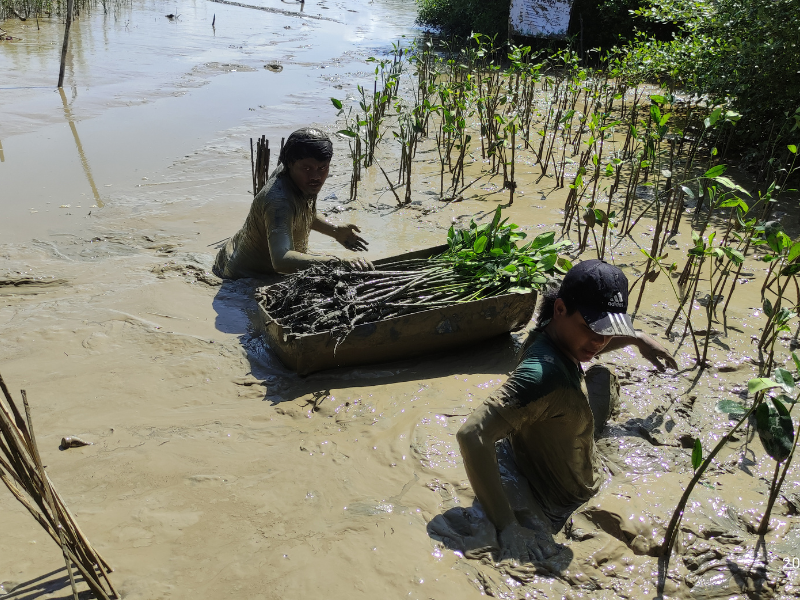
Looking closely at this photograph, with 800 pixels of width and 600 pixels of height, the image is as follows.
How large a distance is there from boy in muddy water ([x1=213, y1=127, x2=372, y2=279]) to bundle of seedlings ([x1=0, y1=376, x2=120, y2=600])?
2.37m

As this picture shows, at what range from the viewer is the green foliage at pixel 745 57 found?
673cm

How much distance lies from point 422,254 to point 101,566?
2.96m

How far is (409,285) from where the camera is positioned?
13.1 ft

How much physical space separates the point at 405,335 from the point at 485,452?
5.31ft

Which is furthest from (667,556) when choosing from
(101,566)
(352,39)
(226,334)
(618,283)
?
(352,39)

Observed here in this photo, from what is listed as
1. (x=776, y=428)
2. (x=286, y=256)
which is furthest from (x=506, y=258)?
(x=776, y=428)

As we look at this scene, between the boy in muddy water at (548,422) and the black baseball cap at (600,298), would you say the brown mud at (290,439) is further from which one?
the black baseball cap at (600,298)

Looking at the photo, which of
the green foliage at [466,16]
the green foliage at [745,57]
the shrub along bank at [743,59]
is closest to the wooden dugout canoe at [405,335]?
the shrub along bank at [743,59]

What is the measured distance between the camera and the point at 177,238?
20.5 ft

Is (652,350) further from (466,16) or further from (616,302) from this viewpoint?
(466,16)

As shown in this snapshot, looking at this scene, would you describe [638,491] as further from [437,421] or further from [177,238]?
[177,238]

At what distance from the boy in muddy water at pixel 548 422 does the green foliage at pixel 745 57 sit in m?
5.32

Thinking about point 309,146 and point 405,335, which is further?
point 309,146

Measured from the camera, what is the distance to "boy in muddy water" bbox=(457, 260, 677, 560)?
232cm
